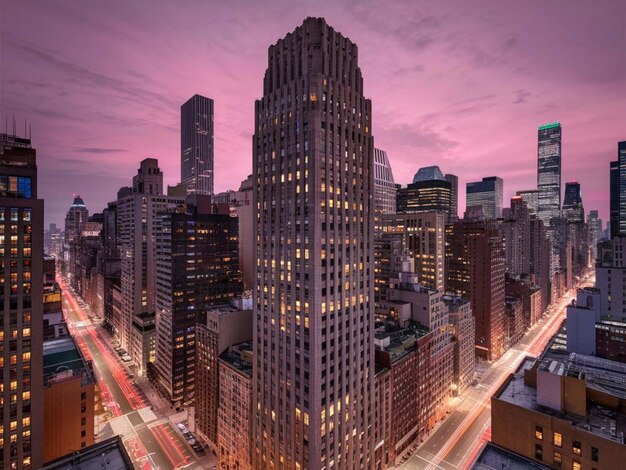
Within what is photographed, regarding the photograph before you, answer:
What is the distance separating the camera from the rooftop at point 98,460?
5778 centimetres

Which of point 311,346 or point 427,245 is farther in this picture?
point 427,245

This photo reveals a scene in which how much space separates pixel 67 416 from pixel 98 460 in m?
44.2

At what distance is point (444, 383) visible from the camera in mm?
134750

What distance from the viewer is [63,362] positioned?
109 metres

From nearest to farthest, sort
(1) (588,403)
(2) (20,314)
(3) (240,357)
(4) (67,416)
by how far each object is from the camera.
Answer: (1) (588,403)
(2) (20,314)
(4) (67,416)
(3) (240,357)

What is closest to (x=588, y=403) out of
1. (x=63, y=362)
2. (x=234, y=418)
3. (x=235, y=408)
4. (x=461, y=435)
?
(x=461, y=435)

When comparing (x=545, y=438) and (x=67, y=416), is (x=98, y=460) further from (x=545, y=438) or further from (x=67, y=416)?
(x=545, y=438)

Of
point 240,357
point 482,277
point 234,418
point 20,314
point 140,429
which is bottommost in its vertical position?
point 140,429

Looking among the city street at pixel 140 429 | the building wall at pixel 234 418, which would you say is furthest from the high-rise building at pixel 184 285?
the building wall at pixel 234 418

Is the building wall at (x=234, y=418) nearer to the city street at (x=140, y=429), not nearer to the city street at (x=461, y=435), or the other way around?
the city street at (x=140, y=429)

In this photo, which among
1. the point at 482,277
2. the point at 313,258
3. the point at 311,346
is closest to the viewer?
the point at 311,346

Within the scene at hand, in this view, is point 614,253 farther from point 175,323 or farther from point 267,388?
point 175,323

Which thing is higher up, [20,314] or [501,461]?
[20,314]

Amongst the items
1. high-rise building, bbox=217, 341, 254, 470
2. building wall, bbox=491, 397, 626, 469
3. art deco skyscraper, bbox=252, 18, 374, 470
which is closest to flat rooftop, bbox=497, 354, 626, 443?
building wall, bbox=491, 397, 626, 469
